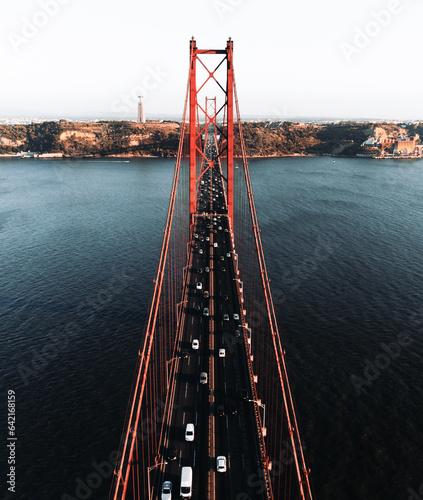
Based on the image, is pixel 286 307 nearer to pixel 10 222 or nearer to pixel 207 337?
pixel 207 337

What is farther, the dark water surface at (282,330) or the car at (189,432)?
the dark water surface at (282,330)

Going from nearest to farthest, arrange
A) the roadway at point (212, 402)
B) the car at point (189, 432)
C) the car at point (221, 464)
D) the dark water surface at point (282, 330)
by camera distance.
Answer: the roadway at point (212, 402), the car at point (221, 464), the car at point (189, 432), the dark water surface at point (282, 330)

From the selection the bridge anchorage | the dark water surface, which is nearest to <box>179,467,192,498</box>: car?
the bridge anchorage

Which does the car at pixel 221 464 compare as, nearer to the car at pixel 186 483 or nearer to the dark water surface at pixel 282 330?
the car at pixel 186 483

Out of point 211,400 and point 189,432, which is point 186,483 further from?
point 211,400

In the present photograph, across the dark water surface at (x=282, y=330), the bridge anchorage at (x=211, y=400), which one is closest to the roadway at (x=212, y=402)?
the bridge anchorage at (x=211, y=400)

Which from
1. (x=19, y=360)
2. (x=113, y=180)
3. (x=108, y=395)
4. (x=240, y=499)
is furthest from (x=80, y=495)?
(x=113, y=180)

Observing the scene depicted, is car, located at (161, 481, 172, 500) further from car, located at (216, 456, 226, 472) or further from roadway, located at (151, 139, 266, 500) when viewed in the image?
car, located at (216, 456, 226, 472)

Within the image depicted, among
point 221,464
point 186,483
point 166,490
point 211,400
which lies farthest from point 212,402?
point 166,490
